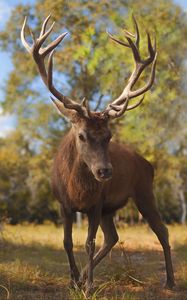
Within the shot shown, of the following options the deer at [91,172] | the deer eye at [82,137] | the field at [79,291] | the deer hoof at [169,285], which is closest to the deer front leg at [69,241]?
the deer at [91,172]

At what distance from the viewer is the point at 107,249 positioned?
6.86m

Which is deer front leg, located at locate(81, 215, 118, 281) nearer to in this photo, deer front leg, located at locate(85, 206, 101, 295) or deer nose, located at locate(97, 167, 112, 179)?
deer front leg, located at locate(85, 206, 101, 295)

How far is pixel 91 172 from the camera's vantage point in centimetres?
557

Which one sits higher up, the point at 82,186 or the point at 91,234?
the point at 82,186

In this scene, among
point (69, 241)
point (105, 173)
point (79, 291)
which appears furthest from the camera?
point (69, 241)

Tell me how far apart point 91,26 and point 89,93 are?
139 inches

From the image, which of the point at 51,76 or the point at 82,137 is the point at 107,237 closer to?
the point at 82,137

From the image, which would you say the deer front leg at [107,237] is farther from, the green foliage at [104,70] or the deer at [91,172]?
the green foliage at [104,70]

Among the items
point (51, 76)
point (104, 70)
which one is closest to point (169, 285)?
point (51, 76)

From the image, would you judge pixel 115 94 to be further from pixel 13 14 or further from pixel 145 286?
pixel 145 286

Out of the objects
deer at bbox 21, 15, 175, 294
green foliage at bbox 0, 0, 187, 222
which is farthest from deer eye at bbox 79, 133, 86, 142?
green foliage at bbox 0, 0, 187, 222

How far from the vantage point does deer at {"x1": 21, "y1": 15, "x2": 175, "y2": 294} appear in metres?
5.36

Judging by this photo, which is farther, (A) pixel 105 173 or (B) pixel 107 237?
(B) pixel 107 237

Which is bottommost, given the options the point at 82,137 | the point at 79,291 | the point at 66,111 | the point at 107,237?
the point at 107,237
